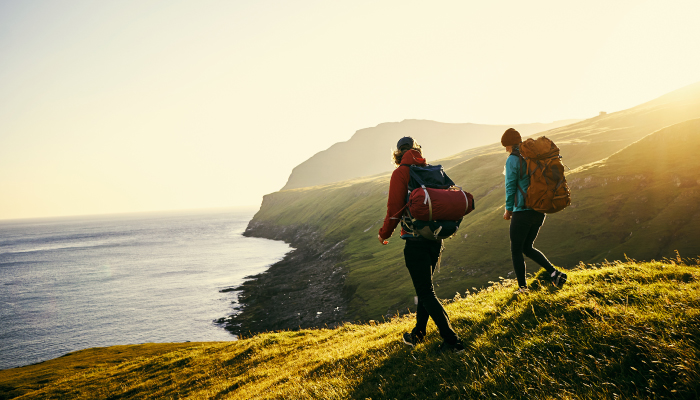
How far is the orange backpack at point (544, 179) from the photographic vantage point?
719cm

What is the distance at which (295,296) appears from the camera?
56.4 meters

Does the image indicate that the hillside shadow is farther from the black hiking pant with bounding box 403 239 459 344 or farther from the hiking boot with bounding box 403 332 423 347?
the black hiking pant with bounding box 403 239 459 344

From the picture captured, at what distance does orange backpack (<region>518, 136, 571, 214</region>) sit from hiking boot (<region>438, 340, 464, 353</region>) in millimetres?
3441

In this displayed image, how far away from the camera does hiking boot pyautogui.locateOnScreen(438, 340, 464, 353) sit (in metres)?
6.05

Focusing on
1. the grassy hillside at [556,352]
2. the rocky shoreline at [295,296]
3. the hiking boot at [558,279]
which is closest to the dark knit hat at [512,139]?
the hiking boot at [558,279]

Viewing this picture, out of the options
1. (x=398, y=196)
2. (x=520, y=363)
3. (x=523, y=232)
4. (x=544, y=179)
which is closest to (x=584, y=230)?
(x=523, y=232)

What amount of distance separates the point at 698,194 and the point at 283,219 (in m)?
150

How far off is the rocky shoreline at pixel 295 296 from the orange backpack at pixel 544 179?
37179 millimetres

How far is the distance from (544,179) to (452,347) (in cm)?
416

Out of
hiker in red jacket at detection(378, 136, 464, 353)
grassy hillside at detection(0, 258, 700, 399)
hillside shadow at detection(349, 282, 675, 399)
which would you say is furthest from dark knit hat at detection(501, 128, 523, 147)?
hillside shadow at detection(349, 282, 675, 399)

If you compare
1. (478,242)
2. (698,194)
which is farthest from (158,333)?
(698,194)

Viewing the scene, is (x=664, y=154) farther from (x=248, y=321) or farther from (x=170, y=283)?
(x=170, y=283)

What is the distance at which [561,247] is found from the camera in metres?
32.1

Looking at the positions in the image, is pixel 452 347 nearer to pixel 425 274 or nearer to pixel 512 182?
pixel 425 274
